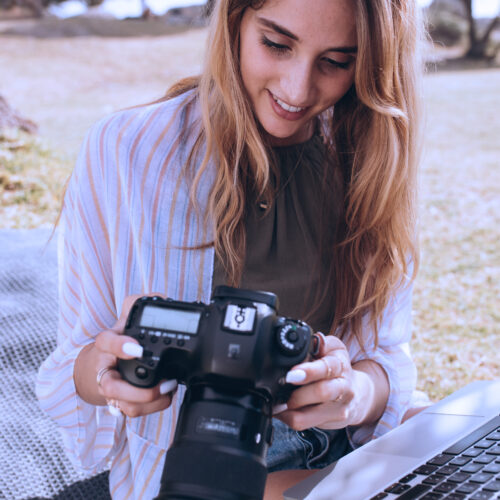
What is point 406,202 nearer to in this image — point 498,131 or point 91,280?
point 91,280

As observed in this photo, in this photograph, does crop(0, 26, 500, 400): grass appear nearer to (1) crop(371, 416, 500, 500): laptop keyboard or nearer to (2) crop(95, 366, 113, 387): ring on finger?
(1) crop(371, 416, 500, 500): laptop keyboard

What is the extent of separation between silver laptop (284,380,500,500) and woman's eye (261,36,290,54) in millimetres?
752

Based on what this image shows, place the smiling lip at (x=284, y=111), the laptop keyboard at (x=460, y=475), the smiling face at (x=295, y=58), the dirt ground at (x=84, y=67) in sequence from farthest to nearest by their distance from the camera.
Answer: the dirt ground at (x=84, y=67) → the smiling lip at (x=284, y=111) → the smiling face at (x=295, y=58) → the laptop keyboard at (x=460, y=475)

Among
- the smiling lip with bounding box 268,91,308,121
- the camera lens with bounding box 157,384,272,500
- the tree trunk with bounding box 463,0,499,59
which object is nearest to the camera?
the camera lens with bounding box 157,384,272,500

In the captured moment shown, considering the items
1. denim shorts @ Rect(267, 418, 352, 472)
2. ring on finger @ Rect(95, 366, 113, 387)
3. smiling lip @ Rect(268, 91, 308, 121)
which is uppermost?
smiling lip @ Rect(268, 91, 308, 121)

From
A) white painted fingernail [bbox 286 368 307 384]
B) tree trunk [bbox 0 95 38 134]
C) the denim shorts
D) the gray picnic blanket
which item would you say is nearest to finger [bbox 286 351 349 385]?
white painted fingernail [bbox 286 368 307 384]

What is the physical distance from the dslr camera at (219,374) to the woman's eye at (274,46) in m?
0.55

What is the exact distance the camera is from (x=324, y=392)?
37.5 inches

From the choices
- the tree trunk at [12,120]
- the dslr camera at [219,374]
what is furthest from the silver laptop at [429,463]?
the tree trunk at [12,120]

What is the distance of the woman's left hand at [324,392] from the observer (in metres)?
0.93

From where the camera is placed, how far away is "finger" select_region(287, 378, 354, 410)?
37.5 inches

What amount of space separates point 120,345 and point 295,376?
25 cm

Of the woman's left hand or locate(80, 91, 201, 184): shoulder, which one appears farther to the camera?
locate(80, 91, 201, 184): shoulder

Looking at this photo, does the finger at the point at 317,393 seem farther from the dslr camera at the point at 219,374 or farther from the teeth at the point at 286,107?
the teeth at the point at 286,107
